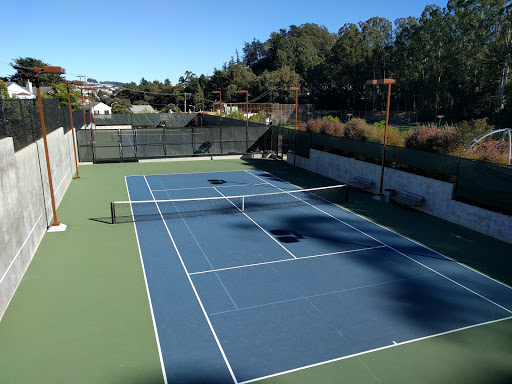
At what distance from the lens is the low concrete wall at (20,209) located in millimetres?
8492

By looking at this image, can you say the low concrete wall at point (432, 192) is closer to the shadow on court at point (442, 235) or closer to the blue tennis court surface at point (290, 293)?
the shadow on court at point (442, 235)

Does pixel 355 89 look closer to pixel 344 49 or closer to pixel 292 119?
pixel 344 49

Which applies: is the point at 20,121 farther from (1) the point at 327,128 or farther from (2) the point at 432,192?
(1) the point at 327,128

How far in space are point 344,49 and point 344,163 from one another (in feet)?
212

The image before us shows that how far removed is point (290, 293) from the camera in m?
9.21

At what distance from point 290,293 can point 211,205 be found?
818cm

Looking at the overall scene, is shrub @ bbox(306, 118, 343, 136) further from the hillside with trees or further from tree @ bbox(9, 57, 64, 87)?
tree @ bbox(9, 57, 64, 87)

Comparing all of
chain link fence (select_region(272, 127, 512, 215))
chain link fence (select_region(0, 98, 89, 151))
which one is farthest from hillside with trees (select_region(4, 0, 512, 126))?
chain link fence (select_region(0, 98, 89, 151))

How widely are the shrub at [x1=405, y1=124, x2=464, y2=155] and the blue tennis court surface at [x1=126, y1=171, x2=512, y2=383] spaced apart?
4915 millimetres

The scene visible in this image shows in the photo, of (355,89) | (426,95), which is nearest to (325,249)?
(426,95)

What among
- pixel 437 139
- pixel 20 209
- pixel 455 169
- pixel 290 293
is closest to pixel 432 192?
pixel 455 169

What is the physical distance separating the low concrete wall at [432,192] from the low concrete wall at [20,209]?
1435 cm

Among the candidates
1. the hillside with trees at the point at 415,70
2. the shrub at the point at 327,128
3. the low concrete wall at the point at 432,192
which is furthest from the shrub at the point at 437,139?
the hillside with trees at the point at 415,70

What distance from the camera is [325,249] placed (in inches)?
470
